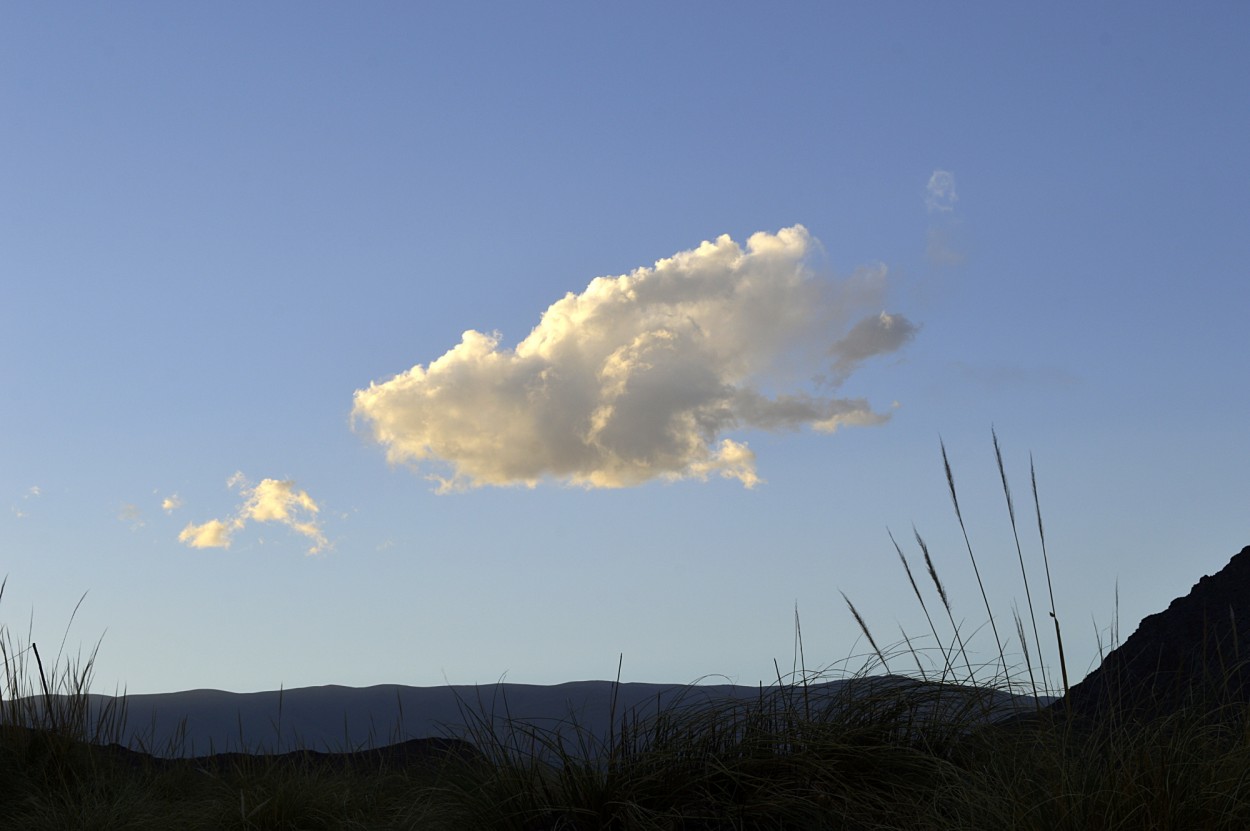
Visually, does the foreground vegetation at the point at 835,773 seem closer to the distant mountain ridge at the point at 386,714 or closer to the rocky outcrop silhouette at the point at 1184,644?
the distant mountain ridge at the point at 386,714

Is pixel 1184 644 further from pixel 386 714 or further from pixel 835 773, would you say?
pixel 386 714

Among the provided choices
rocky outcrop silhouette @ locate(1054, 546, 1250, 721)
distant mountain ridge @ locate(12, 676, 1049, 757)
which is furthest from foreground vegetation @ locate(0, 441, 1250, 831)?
rocky outcrop silhouette @ locate(1054, 546, 1250, 721)

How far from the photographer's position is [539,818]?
2.92 metres

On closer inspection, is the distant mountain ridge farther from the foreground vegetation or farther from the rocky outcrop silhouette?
the rocky outcrop silhouette

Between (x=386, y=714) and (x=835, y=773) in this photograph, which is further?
(x=386, y=714)

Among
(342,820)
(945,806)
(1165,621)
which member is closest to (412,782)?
(342,820)

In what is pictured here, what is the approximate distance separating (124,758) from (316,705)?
4.10m

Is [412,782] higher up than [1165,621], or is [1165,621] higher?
[1165,621]

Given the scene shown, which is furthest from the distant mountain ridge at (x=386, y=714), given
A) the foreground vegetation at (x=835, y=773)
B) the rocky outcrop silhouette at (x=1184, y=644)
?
the rocky outcrop silhouette at (x=1184, y=644)

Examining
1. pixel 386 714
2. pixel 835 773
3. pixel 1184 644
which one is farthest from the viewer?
pixel 386 714

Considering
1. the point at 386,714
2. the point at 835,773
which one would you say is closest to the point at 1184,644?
the point at 835,773

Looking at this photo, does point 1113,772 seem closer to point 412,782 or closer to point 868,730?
point 868,730

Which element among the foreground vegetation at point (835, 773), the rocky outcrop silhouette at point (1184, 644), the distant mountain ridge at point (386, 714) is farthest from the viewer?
the rocky outcrop silhouette at point (1184, 644)

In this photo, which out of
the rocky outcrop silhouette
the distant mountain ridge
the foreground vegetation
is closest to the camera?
the foreground vegetation
